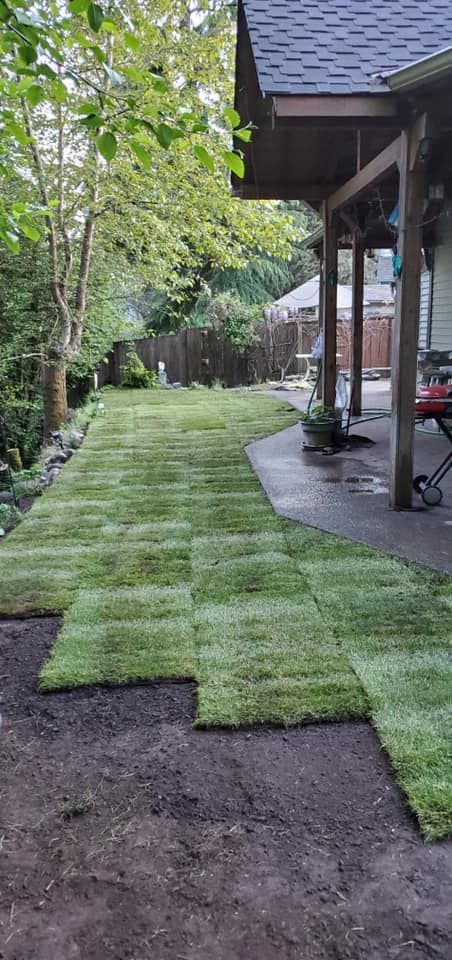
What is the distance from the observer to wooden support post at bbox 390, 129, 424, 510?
3.90 m

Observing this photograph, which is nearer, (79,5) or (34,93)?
(79,5)

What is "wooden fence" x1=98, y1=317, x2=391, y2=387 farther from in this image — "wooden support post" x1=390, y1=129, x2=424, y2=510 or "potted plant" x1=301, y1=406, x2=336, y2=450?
"wooden support post" x1=390, y1=129, x2=424, y2=510

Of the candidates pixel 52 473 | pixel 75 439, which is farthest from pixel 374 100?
pixel 75 439

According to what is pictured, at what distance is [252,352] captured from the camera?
15969 mm

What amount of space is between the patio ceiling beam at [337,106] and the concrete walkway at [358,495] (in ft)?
8.05

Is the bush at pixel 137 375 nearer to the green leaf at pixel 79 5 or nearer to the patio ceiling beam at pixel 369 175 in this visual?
the patio ceiling beam at pixel 369 175

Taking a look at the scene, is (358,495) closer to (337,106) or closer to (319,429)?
(319,429)

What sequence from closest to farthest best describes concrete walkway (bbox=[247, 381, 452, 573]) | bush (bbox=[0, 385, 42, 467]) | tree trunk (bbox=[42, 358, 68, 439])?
concrete walkway (bbox=[247, 381, 452, 573]), tree trunk (bbox=[42, 358, 68, 439]), bush (bbox=[0, 385, 42, 467])

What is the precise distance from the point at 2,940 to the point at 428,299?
31.2 feet

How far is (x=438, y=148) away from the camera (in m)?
5.70

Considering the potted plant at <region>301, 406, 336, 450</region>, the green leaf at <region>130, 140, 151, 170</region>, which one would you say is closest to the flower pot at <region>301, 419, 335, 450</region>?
the potted plant at <region>301, 406, 336, 450</region>

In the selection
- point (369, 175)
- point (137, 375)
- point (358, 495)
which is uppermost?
point (369, 175)

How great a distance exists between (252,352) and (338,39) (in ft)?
38.0

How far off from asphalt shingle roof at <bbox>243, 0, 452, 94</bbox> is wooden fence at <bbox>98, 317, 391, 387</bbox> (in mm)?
10942
